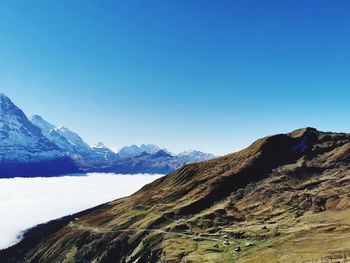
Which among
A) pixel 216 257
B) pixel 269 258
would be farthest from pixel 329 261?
A: pixel 216 257

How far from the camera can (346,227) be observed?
19238cm

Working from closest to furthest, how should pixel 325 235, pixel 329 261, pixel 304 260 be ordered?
pixel 329 261 → pixel 304 260 → pixel 325 235

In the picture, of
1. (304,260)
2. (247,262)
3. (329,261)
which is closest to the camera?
(329,261)

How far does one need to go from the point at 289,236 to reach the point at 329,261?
5881 cm

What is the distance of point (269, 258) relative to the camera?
172m

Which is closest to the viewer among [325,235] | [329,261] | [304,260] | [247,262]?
[329,261]

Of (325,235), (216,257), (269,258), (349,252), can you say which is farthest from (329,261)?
(216,257)

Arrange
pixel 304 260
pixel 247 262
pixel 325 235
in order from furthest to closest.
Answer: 1. pixel 325 235
2. pixel 247 262
3. pixel 304 260

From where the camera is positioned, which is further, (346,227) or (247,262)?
(346,227)

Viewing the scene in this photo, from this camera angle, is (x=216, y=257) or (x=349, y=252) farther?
(x=216, y=257)

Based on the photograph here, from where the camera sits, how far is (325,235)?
187875mm

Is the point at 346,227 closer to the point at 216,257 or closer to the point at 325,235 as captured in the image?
the point at 325,235

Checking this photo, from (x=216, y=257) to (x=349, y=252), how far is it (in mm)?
65387

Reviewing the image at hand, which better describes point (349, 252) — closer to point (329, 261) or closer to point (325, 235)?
point (329, 261)
